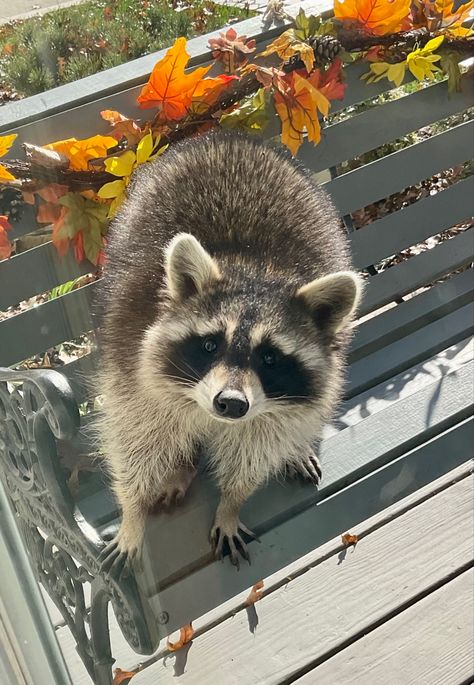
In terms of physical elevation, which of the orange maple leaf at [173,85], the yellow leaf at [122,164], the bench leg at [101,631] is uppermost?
the orange maple leaf at [173,85]

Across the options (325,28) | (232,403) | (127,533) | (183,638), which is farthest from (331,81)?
(183,638)

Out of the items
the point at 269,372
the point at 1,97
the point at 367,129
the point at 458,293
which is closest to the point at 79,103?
the point at 1,97

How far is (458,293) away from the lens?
6.58ft

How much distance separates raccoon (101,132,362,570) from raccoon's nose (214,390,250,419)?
0.03 metres

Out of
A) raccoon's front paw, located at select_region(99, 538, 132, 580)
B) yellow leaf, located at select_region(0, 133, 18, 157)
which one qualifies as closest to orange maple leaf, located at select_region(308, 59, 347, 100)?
yellow leaf, located at select_region(0, 133, 18, 157)

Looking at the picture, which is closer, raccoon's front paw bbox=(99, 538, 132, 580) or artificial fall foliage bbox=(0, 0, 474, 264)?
raccoon's front paw bbox=(99, 538, 132, 580)

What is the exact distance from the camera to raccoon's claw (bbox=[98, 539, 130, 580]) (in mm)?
1211

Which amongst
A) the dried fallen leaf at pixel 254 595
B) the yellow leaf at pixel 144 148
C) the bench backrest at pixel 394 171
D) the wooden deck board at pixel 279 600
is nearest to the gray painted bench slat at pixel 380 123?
the bench backrest at pixel 394 171

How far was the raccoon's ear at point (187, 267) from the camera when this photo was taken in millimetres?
1241

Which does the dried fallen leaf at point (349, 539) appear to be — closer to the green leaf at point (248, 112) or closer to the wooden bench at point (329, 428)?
the wooden bench at point (329, 428)

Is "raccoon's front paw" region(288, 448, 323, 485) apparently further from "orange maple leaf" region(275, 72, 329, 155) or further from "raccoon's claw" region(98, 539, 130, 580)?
"orange maple leaf" region(275, 72, 329, 155)

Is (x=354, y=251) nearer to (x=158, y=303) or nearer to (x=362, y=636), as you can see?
(x=158, y=303)

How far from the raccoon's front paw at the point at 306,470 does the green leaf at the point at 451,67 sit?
98 centimetres

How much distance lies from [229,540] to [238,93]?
0.88 metres
